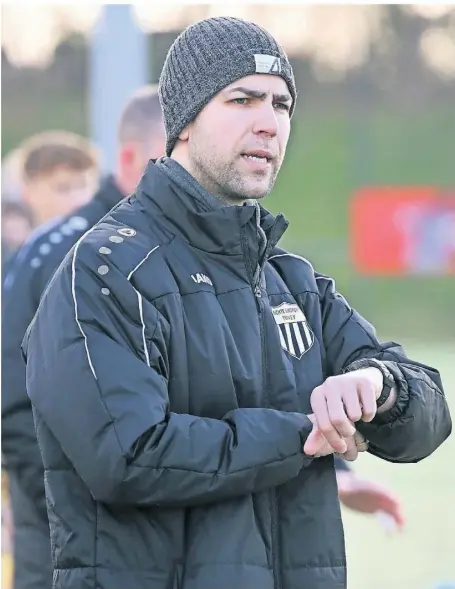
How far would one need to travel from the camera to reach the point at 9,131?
1412 centimetres

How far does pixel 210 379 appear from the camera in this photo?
206cm

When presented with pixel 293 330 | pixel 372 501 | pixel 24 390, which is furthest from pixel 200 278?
pixel 24 390

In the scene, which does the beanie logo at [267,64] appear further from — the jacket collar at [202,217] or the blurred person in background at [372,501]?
the blurred person in background at [372,501]

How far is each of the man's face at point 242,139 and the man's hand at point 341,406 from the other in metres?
0.42

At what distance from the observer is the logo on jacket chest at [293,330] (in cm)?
221

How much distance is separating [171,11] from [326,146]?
7.08 meters

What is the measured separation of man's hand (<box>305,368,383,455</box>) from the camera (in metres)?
1.97

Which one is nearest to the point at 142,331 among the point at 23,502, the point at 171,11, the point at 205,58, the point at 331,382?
the point at 331,382

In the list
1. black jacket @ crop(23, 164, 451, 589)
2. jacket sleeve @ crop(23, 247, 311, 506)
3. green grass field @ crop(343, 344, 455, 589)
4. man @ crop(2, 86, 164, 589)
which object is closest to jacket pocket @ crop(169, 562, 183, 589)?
black jacket @ crop(23, 164, 451, 589)

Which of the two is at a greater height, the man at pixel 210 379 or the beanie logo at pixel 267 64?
the beanie logo at pixel 267 64

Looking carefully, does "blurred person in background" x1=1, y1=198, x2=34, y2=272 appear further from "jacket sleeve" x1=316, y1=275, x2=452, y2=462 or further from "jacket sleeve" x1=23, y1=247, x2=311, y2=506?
"jacket sleeve" x1=23, y1=247, x2=311, y2=506

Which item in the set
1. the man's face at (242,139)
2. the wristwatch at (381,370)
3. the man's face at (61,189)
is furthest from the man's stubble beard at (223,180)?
the man's face at (61,189)

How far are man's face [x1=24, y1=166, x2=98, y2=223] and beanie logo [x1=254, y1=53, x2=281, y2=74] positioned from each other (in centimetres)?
340

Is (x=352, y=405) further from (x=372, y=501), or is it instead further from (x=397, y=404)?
(x=372, y=501)
